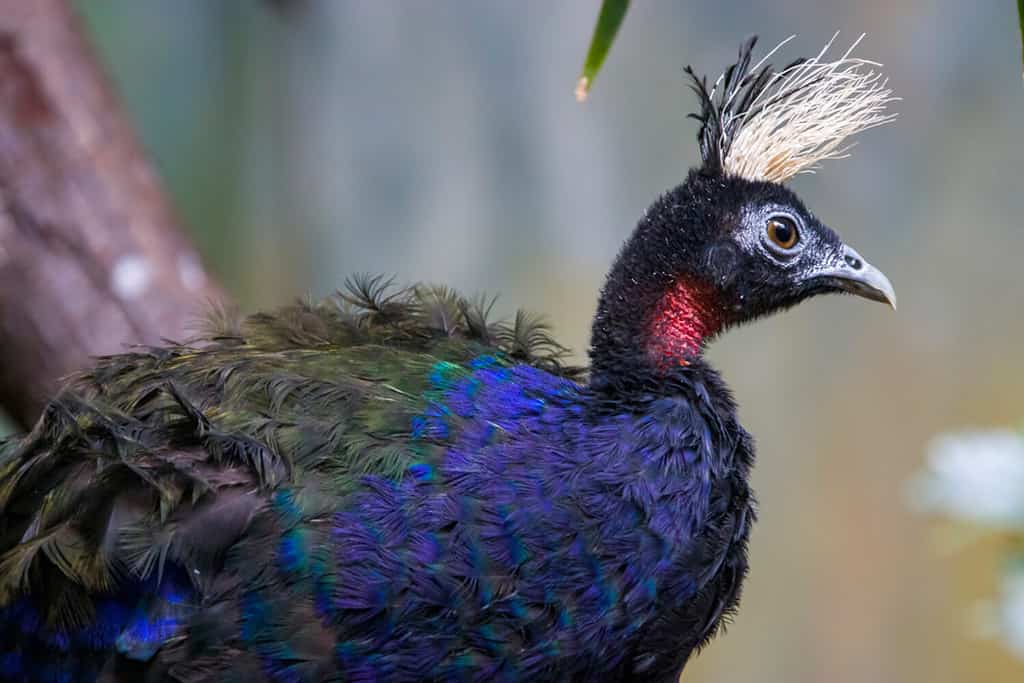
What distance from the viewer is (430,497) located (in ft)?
6.51

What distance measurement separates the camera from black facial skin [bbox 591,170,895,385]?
2297mm

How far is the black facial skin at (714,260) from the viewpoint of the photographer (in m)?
2.30

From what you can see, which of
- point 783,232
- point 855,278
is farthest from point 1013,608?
point 783,232

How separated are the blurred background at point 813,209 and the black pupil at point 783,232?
213 centimetres

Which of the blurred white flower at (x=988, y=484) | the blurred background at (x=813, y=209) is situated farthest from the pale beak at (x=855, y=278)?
the blurred background at (x=813, y=209)

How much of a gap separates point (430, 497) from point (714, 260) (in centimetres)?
76

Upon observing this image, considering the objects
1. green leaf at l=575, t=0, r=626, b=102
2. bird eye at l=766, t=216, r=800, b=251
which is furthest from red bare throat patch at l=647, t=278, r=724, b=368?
green leaf at l=575, t=0, r=626, b=102

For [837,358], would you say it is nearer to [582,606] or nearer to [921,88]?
[921,88]

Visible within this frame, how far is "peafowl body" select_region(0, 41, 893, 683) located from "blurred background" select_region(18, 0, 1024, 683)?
2.25 metres

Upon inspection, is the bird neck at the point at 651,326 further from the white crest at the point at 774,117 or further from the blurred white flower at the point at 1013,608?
the blurred white flower at the point at 1013,608

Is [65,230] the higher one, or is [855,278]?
[65,230]

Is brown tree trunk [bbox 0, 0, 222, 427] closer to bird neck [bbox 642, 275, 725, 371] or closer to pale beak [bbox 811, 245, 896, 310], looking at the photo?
bird neck [bbox 642, 275, 725, 371]

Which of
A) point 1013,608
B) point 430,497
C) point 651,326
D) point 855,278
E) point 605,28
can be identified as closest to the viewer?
point 605,28

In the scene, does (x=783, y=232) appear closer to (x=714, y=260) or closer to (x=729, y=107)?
(x=714, y=260)
